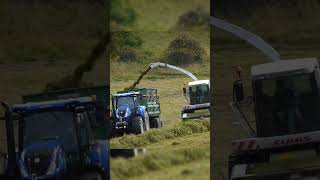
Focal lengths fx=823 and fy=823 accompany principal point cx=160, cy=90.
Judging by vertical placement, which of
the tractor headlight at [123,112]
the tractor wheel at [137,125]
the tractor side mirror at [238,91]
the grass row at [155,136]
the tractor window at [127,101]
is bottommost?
the grass row at [155,136]

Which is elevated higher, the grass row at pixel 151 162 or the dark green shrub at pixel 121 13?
the dark green shrub at pixel 121 13

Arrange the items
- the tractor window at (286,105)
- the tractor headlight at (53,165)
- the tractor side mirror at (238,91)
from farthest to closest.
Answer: the tractor headlight at (53,165) < the tractor side mirror at (238,91) < the tractor window at (286,105)

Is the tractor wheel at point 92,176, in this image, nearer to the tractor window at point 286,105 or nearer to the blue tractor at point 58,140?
the blue tractor at point 58,140

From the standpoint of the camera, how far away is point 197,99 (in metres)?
11.0

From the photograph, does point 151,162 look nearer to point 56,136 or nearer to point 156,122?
point 156,122

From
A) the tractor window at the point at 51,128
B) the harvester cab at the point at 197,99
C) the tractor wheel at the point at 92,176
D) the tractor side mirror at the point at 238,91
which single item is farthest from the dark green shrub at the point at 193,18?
the tractor wheel at the point at 92,176

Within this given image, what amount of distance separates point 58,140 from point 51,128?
0.20m

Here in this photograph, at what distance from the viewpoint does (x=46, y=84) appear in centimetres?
1116

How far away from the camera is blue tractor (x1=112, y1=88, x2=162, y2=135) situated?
438 inches

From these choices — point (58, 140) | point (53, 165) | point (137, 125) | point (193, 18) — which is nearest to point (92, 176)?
point (53, 165)

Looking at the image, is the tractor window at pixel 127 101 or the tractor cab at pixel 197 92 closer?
the tractor cab at pixel 197 92

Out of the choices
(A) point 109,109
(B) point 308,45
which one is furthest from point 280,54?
(A) point 109,109

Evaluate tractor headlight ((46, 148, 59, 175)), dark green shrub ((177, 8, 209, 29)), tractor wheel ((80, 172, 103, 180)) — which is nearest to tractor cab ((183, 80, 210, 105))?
dark green shrub ((177, 8, 209, 29))

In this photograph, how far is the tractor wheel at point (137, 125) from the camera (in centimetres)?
1116
